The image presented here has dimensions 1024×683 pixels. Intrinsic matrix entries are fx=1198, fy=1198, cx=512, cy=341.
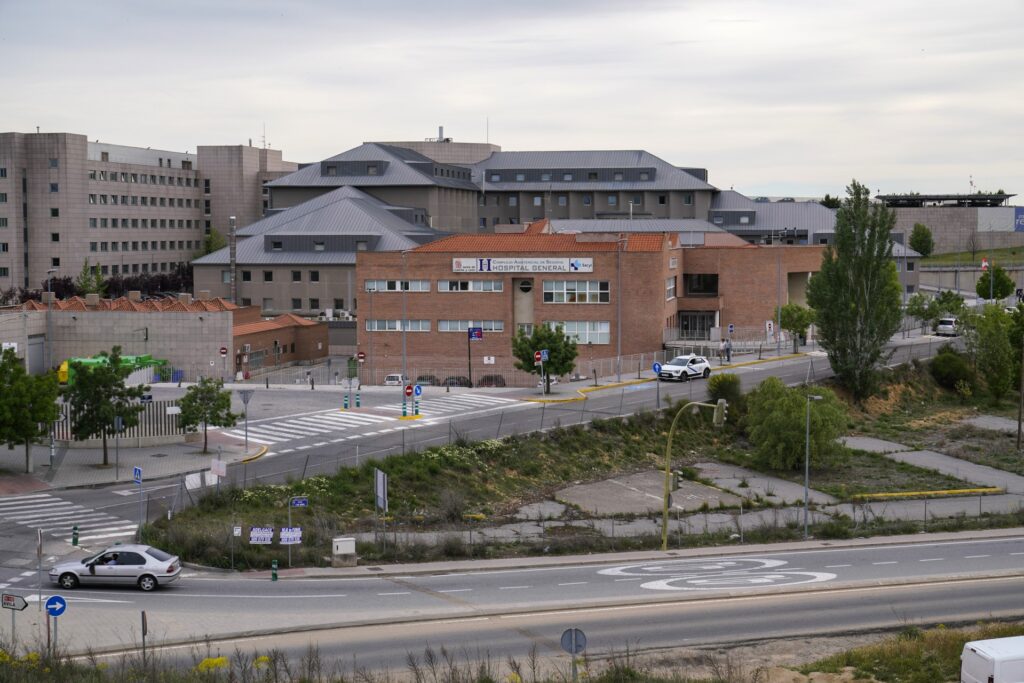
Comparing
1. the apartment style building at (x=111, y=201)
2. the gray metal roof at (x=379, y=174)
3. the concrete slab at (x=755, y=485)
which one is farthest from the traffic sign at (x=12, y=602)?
the gray metal roof at (x=379, y=174)

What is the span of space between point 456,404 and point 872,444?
2265 cm

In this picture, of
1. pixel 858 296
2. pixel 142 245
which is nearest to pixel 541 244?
pixel 858 296

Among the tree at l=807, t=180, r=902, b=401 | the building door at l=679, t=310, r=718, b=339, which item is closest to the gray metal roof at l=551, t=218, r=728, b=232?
the building door at l=679, t=310, r=718, b=339

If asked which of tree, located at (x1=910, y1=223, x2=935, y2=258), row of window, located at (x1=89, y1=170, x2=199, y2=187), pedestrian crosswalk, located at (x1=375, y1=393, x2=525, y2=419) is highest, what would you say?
row of window, located at (x1=89, y1=170, x2=199, y2=187)

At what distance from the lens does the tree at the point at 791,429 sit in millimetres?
57844

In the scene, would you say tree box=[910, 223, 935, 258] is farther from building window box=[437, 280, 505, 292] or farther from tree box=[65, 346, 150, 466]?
tree box=[65, 346, 150, 466]

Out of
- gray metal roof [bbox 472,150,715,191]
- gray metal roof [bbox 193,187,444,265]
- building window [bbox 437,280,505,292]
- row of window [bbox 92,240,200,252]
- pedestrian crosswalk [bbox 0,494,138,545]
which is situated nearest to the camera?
pedestrian crosswalk [bbox 0,494,138,545]

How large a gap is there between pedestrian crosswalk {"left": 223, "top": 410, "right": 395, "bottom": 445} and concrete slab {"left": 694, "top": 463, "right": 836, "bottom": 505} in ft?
52.4

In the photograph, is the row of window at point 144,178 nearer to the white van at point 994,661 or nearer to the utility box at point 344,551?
the utility box at point 344,551

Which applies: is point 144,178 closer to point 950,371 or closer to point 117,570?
point 950,371

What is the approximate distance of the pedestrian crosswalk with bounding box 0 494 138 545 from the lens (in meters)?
38.3

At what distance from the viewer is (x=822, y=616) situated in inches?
1220

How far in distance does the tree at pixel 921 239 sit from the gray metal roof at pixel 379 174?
230 feet

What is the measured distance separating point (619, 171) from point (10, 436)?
111m
